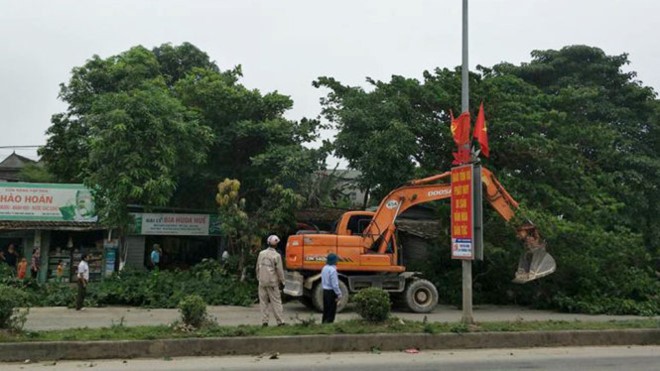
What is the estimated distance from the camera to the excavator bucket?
51.3ft

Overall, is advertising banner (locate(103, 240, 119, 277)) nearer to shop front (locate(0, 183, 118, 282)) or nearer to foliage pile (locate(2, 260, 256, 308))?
shop front (locate(0, 183, 118, 282))

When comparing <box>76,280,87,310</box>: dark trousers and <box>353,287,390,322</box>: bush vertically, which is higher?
<box>353,287,390,322</box>: bush

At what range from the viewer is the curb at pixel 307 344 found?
29.0ft

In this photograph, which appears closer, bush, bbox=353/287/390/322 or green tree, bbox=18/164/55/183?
bush, bbox=353/287/390/322

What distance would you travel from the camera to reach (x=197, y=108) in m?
23.8

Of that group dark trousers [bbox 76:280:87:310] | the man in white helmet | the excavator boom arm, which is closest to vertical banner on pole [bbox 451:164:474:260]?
the man in white helmet

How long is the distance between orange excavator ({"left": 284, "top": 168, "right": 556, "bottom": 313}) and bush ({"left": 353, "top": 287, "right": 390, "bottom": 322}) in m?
4.86

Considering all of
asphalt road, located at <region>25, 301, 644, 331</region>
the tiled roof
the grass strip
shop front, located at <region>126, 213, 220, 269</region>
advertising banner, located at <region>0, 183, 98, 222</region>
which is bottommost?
asphalt road, located at <region>25, 301, 644, 331</region>

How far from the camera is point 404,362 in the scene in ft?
29.2

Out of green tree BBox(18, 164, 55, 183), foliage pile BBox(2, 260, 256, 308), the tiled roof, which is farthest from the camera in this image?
the tiled roof

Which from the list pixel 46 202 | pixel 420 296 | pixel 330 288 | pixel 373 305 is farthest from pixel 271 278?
pixel 46 202

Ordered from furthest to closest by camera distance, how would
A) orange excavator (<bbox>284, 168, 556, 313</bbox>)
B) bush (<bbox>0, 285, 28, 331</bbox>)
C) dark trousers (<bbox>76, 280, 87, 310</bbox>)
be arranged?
dark trousers (<bbox>76, 280, 87, 310</bbox>)
orange excavator (<bbox>284, 168, 556, 313</bbox>)
bush (<bbox>0, 285, 28, 331</bbox>)

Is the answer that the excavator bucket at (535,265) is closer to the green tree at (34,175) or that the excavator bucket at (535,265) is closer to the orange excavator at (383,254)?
the orange excavator at (383,254)

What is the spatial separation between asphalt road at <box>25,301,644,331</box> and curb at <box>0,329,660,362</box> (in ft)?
10.0
